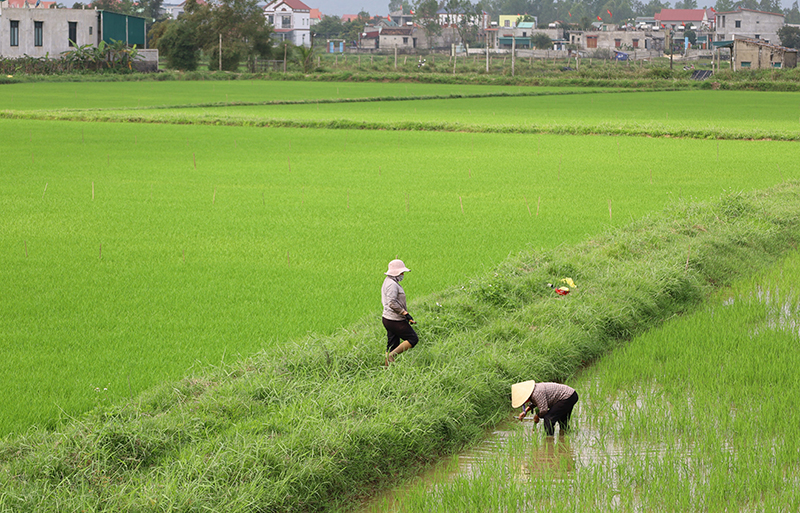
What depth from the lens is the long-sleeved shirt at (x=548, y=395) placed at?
411cm

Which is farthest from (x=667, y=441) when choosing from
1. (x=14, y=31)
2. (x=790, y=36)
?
(x=790, y=36)

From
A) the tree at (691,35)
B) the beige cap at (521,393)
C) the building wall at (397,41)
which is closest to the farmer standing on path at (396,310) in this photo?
the beige cap at (521,393)

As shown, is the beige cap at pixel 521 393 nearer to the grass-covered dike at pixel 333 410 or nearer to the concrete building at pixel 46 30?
the grass-covered dike at pixel 333 410

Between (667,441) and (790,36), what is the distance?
282ft

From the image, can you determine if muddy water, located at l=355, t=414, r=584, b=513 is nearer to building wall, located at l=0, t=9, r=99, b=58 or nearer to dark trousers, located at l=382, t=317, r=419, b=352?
dark trousers, located at l=382, t=317, r=419, b=352

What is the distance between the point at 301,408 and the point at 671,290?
12.8 ft

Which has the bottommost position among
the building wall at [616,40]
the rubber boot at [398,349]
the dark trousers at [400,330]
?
the rubber boot at [398,349]

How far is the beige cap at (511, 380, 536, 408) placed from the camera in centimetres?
414

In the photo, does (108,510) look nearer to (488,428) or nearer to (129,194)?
(488,428)

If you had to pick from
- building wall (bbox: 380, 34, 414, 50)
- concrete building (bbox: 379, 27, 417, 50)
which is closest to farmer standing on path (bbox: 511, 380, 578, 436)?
building wall (bbox: 380, 34, 414, 50)

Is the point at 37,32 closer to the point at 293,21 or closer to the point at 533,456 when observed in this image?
the point at 293,21

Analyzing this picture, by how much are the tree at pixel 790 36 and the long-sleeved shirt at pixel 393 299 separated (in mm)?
84501

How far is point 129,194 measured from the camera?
1258 cm

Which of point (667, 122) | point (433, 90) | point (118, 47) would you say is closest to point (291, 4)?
point (118, 47)
